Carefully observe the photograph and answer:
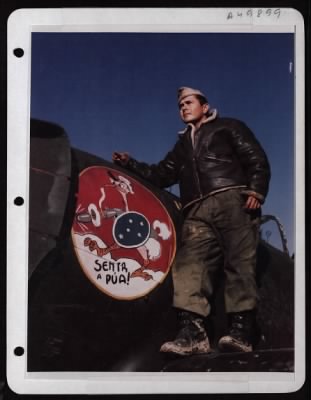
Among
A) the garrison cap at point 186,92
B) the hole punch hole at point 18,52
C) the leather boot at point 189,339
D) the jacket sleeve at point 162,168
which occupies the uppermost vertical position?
the hole punch hole at point 18,52

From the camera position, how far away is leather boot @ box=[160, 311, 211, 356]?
1.04m

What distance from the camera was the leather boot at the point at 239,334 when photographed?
1.05 m

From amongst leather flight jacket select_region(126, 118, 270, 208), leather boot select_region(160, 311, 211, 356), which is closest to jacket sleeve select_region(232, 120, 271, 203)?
leather flight jacket select_region(126, 118, 270, 208)

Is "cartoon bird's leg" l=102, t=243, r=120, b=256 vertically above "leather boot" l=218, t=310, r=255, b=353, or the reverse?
"cartoon bird's leg" l=102, t=243, r=120, b=256

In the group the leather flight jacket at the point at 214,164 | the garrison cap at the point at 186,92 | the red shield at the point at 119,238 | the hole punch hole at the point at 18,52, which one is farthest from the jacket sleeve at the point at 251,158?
the hole punch hole at the point at 18,52

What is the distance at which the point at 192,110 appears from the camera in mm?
1066

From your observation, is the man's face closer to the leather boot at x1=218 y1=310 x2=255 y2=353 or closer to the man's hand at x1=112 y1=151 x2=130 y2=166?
the man's hand at x1=112 y1=151 x2=130 y2=166

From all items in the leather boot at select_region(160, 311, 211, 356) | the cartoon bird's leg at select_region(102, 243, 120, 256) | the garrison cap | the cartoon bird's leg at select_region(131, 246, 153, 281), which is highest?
the garrison cap

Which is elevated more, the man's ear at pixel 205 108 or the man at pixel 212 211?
the man's ear at pixel 205 108

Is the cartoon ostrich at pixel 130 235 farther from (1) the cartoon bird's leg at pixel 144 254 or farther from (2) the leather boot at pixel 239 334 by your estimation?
(2) the leather boot at pixel 239 334

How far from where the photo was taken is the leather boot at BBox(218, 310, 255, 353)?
1.05 metres

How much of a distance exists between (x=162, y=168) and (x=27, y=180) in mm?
316
